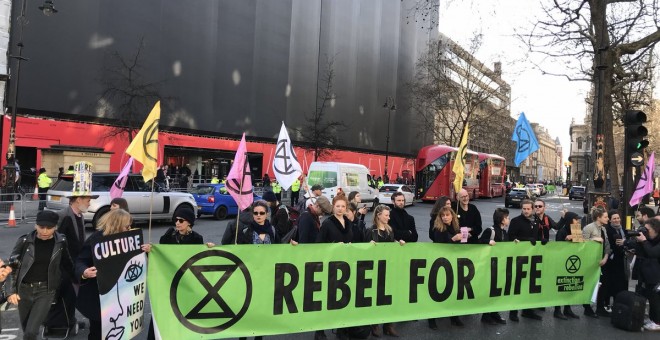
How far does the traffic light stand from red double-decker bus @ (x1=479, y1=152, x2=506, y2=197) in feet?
96.4

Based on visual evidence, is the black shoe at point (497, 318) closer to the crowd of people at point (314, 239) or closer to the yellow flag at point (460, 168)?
the crowd of people at point (314, 239)

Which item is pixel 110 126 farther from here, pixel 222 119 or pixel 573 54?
pixel 573 54

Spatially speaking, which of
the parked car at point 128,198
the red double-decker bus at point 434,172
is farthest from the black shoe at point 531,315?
the red double-decker bus at point 434,172

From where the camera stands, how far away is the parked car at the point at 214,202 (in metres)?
18.3

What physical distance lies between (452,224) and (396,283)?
1374 millimetres

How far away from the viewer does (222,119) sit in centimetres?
3822

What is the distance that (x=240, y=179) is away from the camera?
22.8ft

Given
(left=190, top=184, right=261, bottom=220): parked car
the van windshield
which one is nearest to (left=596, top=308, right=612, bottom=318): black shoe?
(left=190, top=184, right=261, bottom=220): parked car

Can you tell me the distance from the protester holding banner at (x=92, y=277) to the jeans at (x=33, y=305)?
1.17 feet

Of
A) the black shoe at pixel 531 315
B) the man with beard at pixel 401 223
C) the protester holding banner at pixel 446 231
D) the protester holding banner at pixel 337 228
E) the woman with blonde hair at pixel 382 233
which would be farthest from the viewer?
the black shoe at pixel 531 315

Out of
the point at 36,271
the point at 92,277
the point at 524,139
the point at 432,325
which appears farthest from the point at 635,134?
the point at 36,271

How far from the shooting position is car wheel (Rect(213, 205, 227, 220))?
60.6 ft

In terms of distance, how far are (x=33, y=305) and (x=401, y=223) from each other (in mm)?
4505

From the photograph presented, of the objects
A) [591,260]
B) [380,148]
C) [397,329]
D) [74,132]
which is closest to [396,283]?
[397,329]
